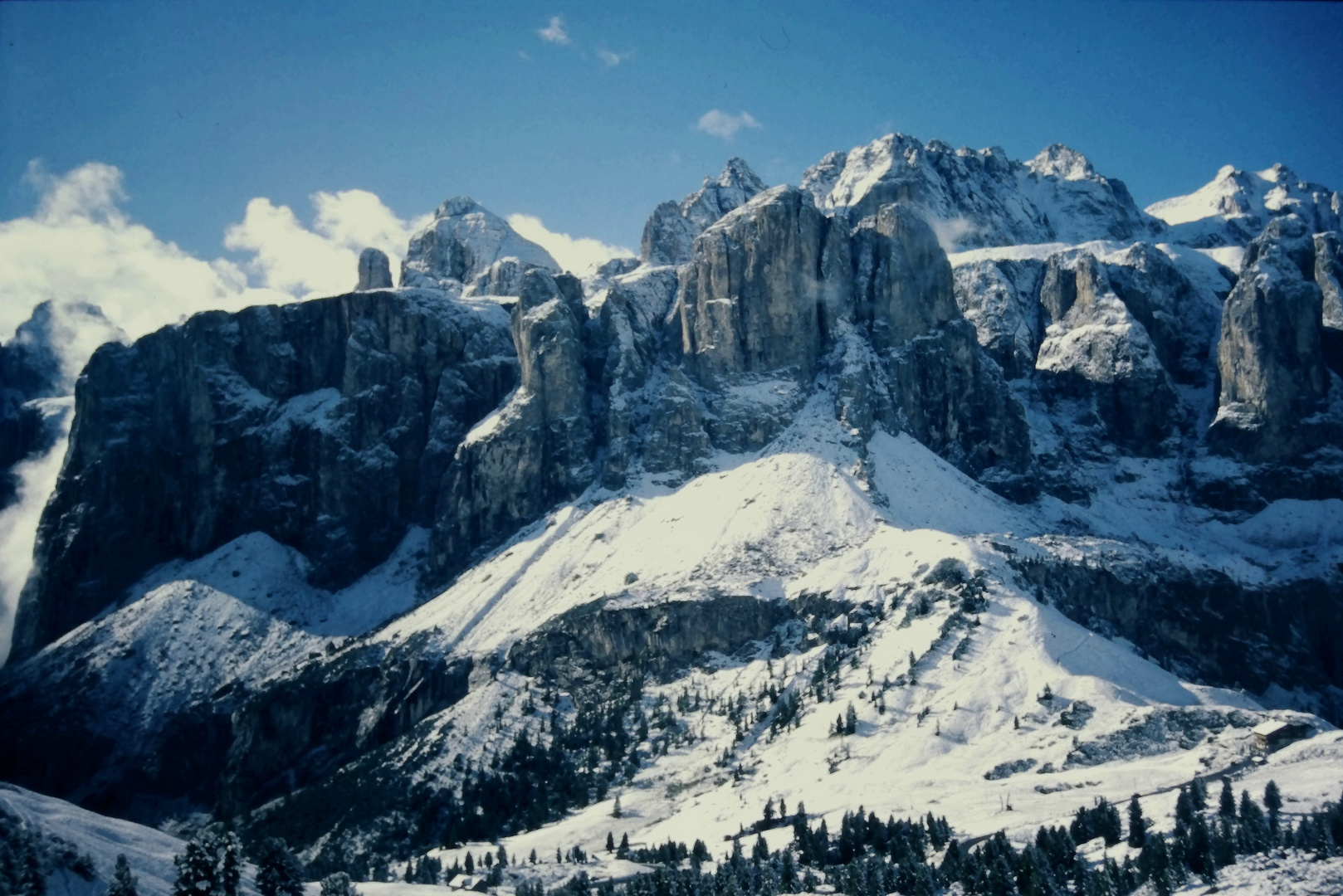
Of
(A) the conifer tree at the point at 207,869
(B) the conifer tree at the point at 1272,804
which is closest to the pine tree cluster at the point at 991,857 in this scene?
(B) the conifer tree at the point at 1272,804

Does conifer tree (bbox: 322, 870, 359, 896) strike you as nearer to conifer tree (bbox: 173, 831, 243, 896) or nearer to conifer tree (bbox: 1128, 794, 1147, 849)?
conifer tree (bbox: 173, 831, 243, 896)

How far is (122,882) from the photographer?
103438 millimetres

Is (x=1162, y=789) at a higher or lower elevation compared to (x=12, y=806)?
lower

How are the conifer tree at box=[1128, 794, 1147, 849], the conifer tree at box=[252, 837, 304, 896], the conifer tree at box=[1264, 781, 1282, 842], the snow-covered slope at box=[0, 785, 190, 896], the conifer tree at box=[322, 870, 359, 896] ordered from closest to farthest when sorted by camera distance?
1. the snow-covered slope at box=[0, 785, 190, 896]
2. the conifer tree at box=[252, 837, 304, 896]
3. the conifer tree at box=[322, 870, 359, 896]
4. the conifer tree at box=[1264, 781, 1282, 842]
5. the conifer tree at box=[1128, 794, 1147, 849]

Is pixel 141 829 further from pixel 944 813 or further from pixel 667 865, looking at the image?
pixel 944 813

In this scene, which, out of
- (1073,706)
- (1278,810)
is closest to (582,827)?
(1073,706)

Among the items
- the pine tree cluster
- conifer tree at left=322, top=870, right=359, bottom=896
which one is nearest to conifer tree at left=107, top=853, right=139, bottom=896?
conifer tree at left=322, top=870, right=359, bottom=896

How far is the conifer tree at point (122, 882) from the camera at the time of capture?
10244cm

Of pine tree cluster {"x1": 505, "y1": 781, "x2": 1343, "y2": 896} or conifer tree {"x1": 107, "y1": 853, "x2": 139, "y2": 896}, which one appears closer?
conifer tree {"x1": 107, "y1": 853, "x2": 139, "y2": 896}

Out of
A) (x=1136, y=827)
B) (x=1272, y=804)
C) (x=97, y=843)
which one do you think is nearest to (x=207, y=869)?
(x=97, y=843)

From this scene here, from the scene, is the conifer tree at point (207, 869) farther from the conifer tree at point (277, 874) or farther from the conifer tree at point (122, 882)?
the conifer tree at point (277, 874)

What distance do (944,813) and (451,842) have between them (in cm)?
7430

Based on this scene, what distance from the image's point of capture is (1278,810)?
144 meters

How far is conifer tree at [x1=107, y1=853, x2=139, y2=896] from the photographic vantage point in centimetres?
10244
